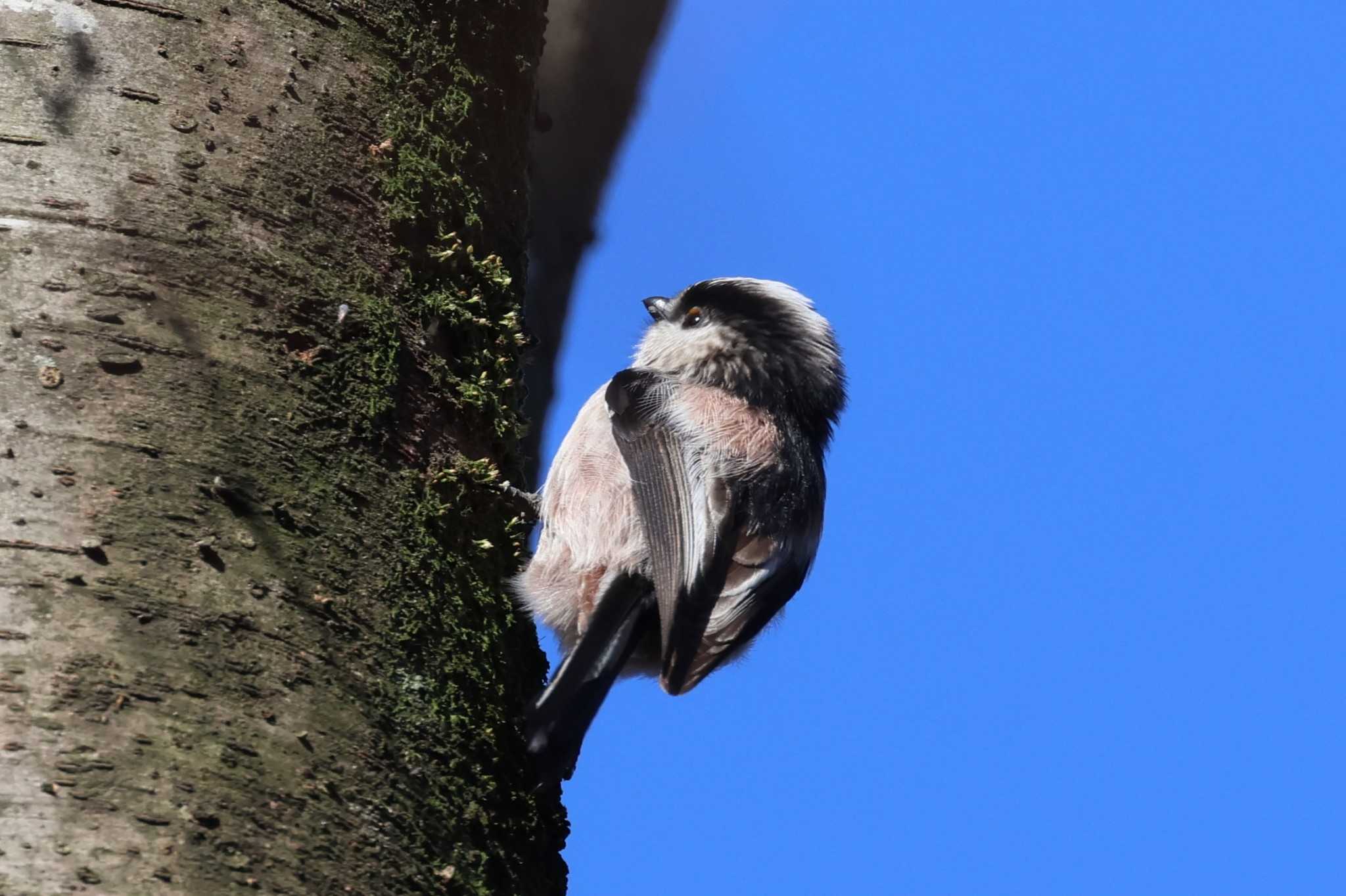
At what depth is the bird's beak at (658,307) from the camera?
163 inches

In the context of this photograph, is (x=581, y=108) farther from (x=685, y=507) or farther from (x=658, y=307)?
(x=685, y=507)

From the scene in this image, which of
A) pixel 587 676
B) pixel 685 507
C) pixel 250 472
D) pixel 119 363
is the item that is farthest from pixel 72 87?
pixel 685 507

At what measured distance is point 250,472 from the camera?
1922 mm

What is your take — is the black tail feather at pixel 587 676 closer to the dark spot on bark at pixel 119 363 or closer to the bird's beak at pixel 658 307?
the dark spot on bark at pixel 119 363

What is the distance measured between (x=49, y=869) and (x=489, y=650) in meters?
0.84

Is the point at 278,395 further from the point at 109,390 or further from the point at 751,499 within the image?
the point at 751,499

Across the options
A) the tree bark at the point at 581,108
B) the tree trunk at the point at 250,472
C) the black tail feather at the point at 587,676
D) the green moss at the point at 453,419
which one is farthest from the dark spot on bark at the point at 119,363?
the tree bark at the point at 581,108

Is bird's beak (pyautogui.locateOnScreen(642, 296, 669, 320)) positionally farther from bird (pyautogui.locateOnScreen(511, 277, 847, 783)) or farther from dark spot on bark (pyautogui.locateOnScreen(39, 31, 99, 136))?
dark spot on bark (pyautogui.locateOnScreen(39, 31, 99, 136))

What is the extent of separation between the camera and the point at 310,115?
232 centimetres

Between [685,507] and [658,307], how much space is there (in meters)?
1.15

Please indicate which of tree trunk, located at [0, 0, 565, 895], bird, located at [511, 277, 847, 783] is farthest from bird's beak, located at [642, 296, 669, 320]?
tree trunk, located at [0, 0, 565, 895]

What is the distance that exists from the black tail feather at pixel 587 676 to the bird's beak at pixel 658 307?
4.31ft

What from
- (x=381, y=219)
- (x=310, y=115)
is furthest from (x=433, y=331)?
(x=310, y=115)

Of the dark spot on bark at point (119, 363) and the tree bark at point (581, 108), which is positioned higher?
the tree bark at point (581, 108)
